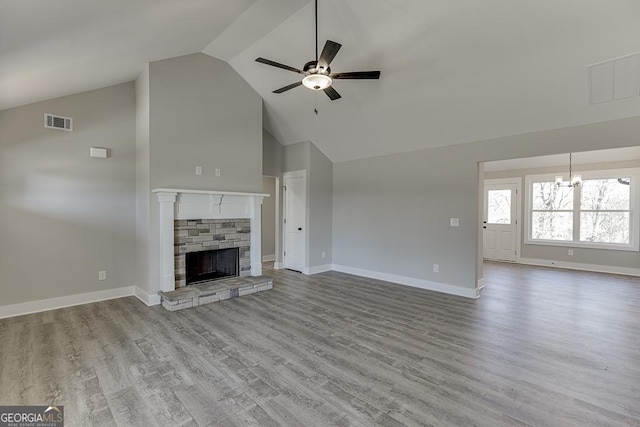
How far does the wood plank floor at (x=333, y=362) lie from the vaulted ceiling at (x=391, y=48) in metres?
2.57

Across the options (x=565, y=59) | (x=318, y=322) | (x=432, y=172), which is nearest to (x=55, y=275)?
(x=318, y=322)

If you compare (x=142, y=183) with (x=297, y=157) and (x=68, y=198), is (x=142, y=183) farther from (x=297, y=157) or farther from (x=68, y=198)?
A: (x=297, y=157)

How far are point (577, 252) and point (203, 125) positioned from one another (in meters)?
8.43

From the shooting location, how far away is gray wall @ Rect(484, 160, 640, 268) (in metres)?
6.11

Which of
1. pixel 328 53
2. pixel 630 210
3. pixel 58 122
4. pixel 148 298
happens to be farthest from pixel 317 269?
pixel 630 210

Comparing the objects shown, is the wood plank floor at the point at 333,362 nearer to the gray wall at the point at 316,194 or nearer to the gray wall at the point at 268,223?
the gray wall at the point at 316,194

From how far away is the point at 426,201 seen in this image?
200 inches

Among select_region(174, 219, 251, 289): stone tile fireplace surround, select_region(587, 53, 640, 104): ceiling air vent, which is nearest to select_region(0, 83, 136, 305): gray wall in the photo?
select_region(174, 219, 251, 289): stone tile fireplace surround

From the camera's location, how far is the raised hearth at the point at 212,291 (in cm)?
393

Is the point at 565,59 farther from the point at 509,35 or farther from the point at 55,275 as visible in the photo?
the point at 55,275

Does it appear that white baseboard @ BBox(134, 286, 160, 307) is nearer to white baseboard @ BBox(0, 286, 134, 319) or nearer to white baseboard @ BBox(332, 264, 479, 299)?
white baseboard @ BBox(0, 286, 134, 319)

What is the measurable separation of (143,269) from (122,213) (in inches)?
37.0

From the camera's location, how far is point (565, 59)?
2969 mm

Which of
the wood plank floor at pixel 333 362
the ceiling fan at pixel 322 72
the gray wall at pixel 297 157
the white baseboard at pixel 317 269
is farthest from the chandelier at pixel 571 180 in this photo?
the ceiling fan at pixel 322 72
